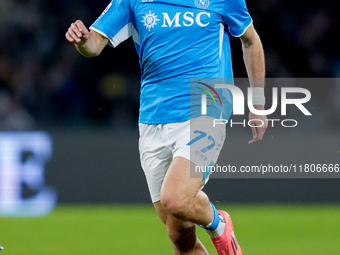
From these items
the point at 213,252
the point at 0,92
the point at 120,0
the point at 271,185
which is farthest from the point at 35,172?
the point at 120,0

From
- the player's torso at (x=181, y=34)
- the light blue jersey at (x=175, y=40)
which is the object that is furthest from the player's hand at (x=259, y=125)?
the player's torso at (x=181, y=34)

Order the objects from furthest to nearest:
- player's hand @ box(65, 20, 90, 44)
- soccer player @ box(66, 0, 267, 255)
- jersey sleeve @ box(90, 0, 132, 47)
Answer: jersey sleeve @ box(90, 0, 132, 47) < soccer player @ box(66, 0, 267, 255) < player's hand @ box(65, 20, 90, 44)

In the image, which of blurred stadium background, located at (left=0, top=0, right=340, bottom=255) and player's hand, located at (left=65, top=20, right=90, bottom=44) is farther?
blurred stadium background, located at (left=0, top=0, right=340, bottom=255)

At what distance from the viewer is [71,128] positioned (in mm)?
9883

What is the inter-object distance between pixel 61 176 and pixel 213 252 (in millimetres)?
3749

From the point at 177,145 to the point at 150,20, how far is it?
32.4 inches

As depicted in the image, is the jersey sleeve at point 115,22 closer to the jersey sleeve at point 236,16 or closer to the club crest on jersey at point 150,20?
the club crest on jersey at point 150,20

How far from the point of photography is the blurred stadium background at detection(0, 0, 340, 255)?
309 inches

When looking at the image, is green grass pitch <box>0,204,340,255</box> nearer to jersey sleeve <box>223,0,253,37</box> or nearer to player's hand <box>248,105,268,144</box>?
player's hand <box>248,105,268,144</box>

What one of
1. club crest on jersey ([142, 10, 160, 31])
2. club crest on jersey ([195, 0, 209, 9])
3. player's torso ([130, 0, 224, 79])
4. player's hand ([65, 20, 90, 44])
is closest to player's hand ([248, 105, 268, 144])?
player's torso ([130, 0, 224, 79])

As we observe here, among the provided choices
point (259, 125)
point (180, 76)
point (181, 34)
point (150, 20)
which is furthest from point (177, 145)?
point (150, 20)

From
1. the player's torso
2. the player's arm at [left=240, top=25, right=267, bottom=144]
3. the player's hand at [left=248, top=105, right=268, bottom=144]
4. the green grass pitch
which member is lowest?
the green grass pitch

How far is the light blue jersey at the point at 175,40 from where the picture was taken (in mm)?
4684

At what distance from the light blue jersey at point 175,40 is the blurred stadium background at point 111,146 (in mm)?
2241
